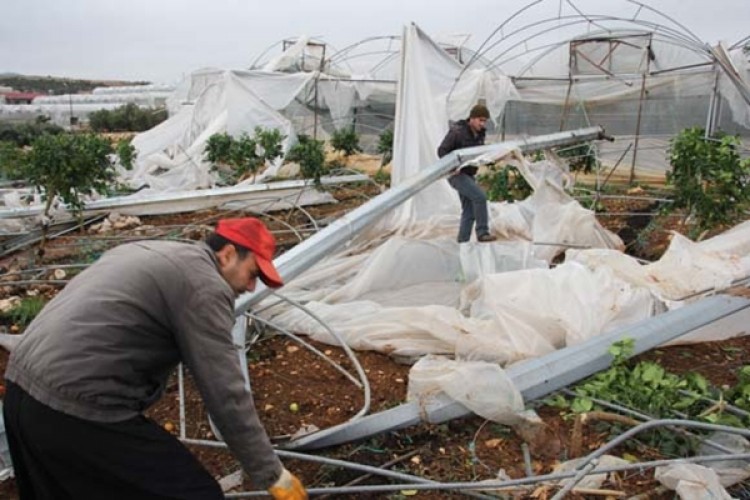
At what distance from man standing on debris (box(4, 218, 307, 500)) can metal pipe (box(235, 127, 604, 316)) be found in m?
1.58

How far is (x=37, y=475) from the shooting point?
1711 millimetres

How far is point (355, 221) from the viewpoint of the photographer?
14.2ft

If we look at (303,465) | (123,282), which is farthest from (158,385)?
(303,465)

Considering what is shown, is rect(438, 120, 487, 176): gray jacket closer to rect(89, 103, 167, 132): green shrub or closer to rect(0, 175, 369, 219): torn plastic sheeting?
rect(0, 175, 369, 219): torn plastic sheeting

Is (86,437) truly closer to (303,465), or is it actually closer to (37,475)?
(37,475)

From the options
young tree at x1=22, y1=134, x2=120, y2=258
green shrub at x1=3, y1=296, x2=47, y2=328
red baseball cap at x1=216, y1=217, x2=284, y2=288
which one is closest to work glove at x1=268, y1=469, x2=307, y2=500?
red baseball cap at x1=216, y1=217, x2=284, y2=288

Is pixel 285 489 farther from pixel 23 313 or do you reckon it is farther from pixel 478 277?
pixel 23 313

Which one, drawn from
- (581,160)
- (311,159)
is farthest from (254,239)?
(581,160)

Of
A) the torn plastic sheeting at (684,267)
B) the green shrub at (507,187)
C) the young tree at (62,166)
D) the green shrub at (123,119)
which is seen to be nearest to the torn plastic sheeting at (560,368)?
the torn plastic sheeting at (684,267)

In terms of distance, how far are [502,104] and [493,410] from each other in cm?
930

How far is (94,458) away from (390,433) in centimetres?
160

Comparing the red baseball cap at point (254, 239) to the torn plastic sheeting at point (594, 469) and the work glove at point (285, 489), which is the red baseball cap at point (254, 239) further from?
the torn plastic sheeting at point (594, 469)

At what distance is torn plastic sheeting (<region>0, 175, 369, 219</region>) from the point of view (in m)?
8.02

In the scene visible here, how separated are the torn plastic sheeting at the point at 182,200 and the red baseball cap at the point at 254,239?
682 centimetres
